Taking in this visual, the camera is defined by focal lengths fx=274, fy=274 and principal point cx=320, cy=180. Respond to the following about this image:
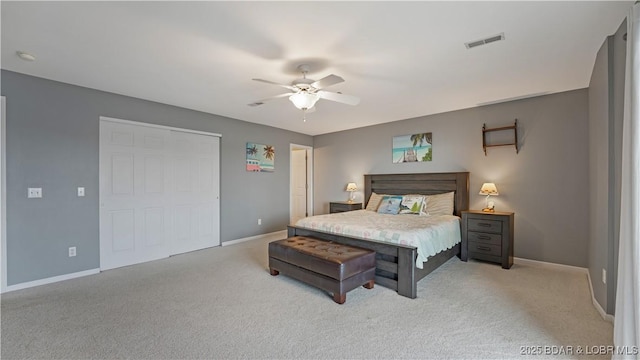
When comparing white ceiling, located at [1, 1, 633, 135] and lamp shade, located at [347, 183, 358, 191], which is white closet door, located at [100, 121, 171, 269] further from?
lamp shade, located at [347, 183, 358, 191]

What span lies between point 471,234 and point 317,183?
376cm

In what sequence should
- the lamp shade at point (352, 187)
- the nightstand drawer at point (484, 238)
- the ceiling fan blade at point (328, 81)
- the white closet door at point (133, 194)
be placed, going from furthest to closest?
the lamp shade at point (352, 187), the nightstand drawer at point (484, 238), the white closet door at point (133, 194), the ceiling fan blade at point (328, 81)

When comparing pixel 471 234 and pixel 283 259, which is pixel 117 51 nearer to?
pixel 283 259

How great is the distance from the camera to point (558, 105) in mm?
3834

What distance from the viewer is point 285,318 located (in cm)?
245

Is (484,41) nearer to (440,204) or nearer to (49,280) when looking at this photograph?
(440,204)

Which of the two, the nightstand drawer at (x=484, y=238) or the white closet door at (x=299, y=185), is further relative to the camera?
the white closet door at (x=299, y=185)

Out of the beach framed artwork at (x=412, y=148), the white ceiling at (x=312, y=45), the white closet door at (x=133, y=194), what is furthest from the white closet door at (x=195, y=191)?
the beach framed artwork at (x=412, y=148)

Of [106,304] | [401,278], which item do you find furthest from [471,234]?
[106,304]

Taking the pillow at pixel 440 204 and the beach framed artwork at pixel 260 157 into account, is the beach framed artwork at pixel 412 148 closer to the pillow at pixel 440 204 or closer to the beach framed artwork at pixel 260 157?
the pillow at pixel 440 204

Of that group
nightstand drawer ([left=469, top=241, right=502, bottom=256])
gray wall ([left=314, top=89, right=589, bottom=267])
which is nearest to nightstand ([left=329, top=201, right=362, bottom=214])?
gray wall ([left=314, top=89, right=589, bottom=267])

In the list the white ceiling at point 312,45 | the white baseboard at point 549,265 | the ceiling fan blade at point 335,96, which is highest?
the white ceiling at point 312,45

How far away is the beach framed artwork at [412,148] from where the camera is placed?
5.10 meters

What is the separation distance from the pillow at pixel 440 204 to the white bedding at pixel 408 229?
198 millimetres
